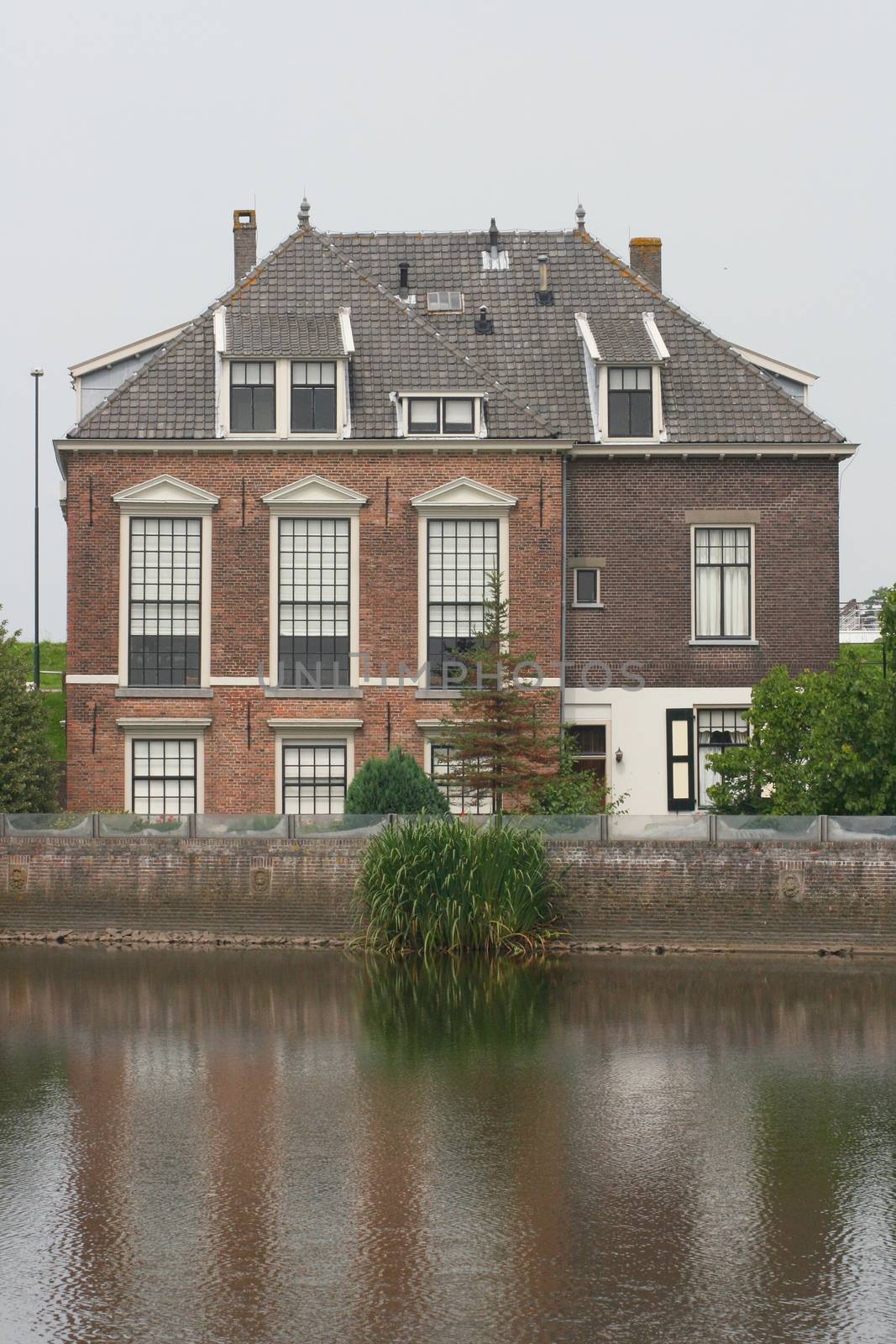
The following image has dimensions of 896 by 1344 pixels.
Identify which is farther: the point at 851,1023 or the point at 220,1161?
the point at 851,1023

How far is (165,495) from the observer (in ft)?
117

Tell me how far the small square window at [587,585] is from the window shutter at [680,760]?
2.94 meters

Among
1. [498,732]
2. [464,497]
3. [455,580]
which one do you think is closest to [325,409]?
[464,497]

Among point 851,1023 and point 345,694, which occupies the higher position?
point 345,694

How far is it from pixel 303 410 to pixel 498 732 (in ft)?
28.9

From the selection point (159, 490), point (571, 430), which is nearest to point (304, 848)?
point (159, 490)

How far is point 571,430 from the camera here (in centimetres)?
3684

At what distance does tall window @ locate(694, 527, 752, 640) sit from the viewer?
36.9 m

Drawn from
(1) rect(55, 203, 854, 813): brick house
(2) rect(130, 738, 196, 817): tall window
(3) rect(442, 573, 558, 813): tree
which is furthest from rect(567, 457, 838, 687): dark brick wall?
(2) rect(130, 738, 196, 817): tall window

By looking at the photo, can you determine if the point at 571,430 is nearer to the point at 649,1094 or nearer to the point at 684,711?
the point at 684,711

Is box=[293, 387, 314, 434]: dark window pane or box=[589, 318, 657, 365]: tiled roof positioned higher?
box=[589, 318, 657, 365]: tiled roof

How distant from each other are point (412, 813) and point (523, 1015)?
8578 millimetres

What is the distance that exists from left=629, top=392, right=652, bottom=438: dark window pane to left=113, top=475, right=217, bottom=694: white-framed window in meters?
9.05

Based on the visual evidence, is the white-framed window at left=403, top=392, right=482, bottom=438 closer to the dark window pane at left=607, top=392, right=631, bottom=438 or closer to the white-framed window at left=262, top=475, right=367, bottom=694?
the white-framed window at left=262, top=475, right=367, bottom=694
